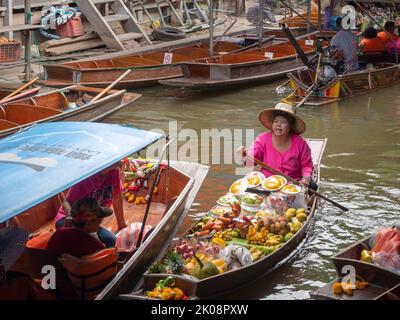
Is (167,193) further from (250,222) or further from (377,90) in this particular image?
(377,90)

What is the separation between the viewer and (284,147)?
776cm

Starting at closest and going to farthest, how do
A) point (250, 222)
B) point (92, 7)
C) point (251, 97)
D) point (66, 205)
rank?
point (66, 205), point (250, 222), point (251, 97), point (92, 7)

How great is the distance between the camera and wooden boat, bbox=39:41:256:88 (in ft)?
44.9

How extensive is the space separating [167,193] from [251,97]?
7.22 metres

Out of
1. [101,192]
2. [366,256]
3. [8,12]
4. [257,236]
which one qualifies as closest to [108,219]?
[101,192]

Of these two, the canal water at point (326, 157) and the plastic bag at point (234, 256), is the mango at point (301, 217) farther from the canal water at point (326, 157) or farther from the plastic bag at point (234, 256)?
the plastic bag at point (234, 256)

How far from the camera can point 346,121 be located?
42.2 ft

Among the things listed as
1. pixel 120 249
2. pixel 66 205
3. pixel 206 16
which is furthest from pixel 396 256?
pixel 206 16

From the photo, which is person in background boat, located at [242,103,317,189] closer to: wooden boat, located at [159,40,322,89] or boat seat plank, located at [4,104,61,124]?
boat seat plank, located at [4,104,61,124]

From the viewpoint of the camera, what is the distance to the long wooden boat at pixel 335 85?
13.7 meters

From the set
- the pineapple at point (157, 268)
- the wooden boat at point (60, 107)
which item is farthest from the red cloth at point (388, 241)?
the wooden boat at point (60, 107)

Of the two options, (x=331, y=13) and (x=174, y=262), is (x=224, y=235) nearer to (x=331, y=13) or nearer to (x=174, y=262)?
(x=174, y=262)

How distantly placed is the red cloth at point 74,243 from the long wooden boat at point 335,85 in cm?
847
